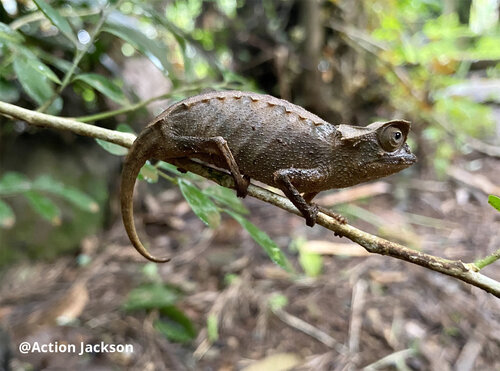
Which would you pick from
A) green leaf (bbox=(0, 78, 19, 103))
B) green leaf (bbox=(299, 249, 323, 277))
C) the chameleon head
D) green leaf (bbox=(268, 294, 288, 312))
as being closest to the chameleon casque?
the chameleon head

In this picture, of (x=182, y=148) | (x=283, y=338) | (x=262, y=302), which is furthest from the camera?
(x=262, y=302)

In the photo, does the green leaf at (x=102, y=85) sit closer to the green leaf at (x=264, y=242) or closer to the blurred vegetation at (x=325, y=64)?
the green leaf at (x=264, y=242)

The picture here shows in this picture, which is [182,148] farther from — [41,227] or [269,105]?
[41,227]

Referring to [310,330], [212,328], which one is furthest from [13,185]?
[310,330]

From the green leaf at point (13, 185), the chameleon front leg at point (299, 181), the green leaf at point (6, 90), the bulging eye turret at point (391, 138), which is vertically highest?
the bulging eye turret at point (391, 138)

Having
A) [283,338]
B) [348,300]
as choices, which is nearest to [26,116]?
[283,338]

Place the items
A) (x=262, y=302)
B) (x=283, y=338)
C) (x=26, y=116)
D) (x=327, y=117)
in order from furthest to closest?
(x=327, y=117) → (x=262, y=302) → (x=283, y=338) → (x=26, y=116)

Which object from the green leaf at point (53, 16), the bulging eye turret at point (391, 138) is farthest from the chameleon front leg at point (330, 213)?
the green leaf at point (53, 16)

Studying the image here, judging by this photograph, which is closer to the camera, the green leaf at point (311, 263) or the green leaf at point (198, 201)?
the green leaf at point (198, 201)
